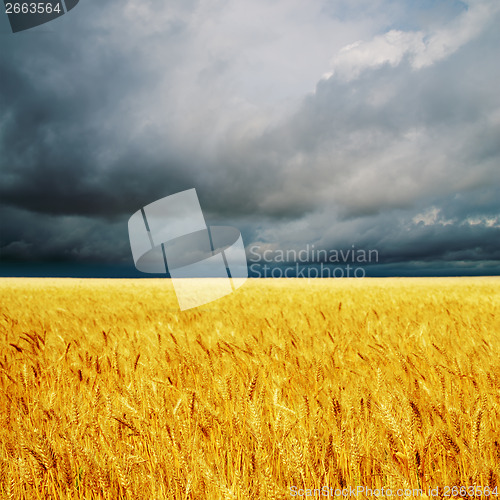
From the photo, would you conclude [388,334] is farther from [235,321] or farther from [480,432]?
[480,432]

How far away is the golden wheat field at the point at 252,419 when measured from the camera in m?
1.32

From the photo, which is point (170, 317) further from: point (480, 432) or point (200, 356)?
point (480, 432)

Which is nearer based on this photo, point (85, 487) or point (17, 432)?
point (85, 487)

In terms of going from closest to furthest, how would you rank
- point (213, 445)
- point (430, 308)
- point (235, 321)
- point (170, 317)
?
1. point (213, 445)
2. point (235, 321)
3. point (170, 317)
4. point (430, 308)

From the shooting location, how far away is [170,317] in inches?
223

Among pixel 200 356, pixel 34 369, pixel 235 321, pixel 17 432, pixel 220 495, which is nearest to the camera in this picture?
pixel 220 495

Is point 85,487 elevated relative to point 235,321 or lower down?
lower down

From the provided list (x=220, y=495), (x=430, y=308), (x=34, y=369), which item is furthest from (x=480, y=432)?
(x=430, y=308)

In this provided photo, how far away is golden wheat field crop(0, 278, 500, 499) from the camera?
1.32m

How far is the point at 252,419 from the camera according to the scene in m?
1.35

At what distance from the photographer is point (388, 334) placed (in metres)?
3.80

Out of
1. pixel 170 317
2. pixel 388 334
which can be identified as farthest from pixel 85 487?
pixel 170 317

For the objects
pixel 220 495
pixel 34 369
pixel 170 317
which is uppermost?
pixel 170 317

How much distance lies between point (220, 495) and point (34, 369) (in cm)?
213
